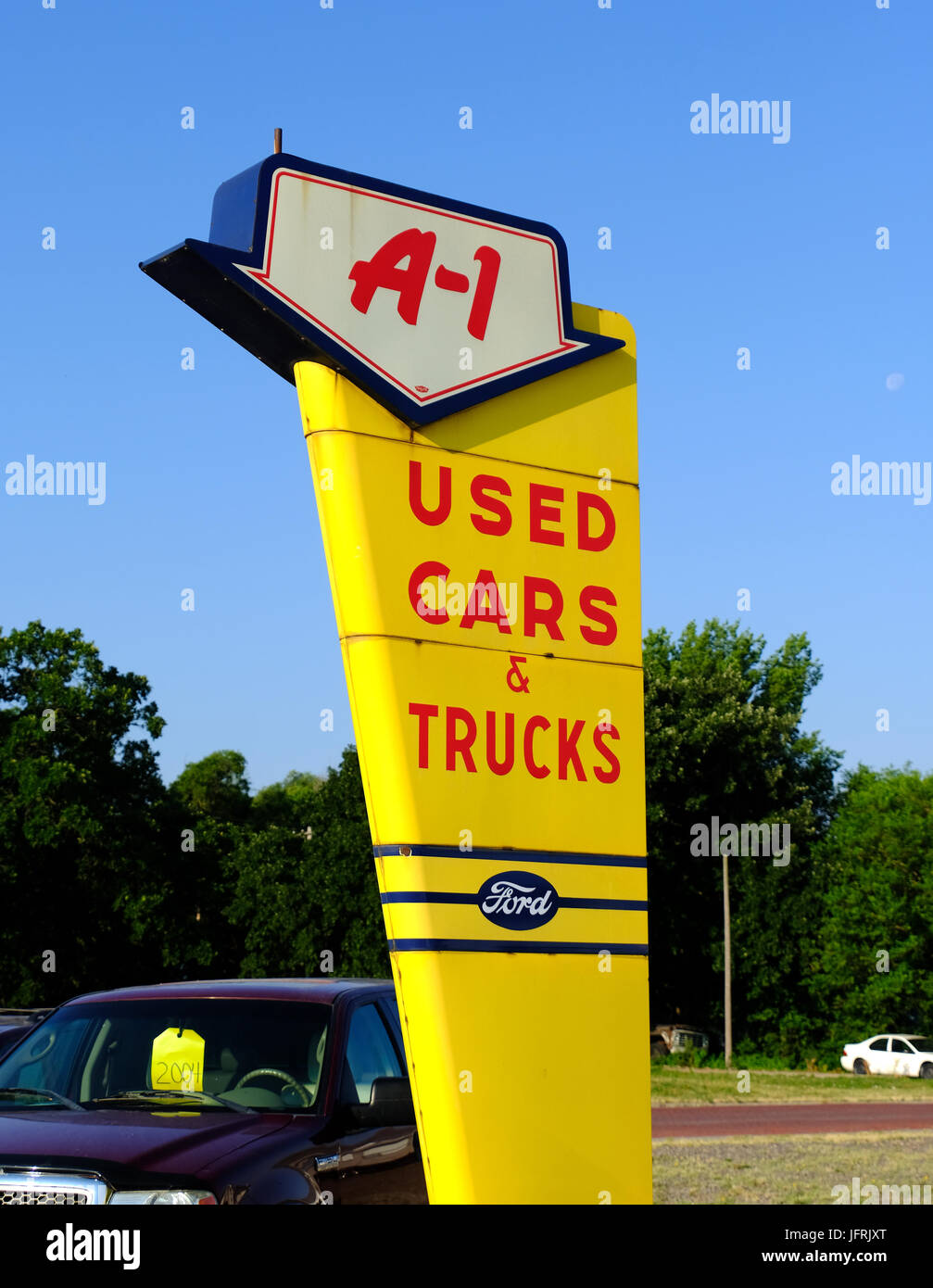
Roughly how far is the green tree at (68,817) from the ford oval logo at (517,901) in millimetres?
40450

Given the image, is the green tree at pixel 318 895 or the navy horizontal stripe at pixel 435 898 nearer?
the navy horizontal stripe at pixel 435 898

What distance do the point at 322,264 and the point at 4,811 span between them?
42036 millimetres

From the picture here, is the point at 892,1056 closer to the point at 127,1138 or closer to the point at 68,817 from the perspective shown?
the point at 68,817

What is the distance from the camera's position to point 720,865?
52.0m

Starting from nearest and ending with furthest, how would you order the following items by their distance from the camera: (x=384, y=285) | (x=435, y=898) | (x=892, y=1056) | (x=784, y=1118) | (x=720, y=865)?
(x=435, y=898)
(x=384, y=285)
(x=784, y=1118)
(x=892, y=1056)
(x=720, y=865)

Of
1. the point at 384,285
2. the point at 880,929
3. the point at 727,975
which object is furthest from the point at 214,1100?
the point at 880,929

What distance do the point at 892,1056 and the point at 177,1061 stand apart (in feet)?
126

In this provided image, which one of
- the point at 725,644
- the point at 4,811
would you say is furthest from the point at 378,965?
the point at 725,644

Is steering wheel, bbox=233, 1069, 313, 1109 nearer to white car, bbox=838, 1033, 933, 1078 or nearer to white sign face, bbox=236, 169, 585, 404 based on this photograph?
white sign face, bbox=236, 169, 585, 404

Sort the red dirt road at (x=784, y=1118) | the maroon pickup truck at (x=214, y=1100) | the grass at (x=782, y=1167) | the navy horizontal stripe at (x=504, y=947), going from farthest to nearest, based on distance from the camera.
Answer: the red dirt road at (x=784, y=1118) → the grass at (x=782, y=1167) → the navy horizontal stripe at (x=504, y=947) → the maroon pickup truck at (x=214, y=1100)

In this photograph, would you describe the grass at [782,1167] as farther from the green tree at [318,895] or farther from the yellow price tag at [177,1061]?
the green tree at [318,895]

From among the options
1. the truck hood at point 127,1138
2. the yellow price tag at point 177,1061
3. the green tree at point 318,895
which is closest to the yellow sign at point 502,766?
the truck hood at point 127,1138

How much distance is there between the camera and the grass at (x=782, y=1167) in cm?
1309
